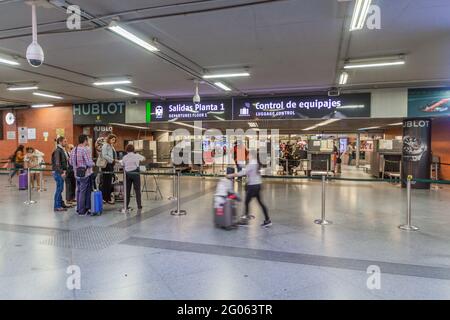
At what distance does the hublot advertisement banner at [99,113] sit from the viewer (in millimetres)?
11649

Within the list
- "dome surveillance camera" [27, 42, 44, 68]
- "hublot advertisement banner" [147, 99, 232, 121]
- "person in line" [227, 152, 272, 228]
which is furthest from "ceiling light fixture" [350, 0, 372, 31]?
"hublot advertisement banner" [147, 99, 232, 121]

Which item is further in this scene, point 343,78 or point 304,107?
point 304,107

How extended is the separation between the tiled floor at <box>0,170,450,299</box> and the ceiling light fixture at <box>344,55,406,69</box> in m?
3.07

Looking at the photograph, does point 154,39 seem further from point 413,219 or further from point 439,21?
point 413,219

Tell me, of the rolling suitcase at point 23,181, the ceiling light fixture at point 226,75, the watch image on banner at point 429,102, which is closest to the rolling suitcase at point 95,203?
the ceiling light fixture at point 226,75

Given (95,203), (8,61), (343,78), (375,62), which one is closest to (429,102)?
(343,78)

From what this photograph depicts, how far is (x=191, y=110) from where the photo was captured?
10750 mm

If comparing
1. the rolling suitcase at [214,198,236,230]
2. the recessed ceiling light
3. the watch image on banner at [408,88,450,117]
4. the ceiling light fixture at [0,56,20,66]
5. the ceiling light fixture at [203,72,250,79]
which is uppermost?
the ceiling light fixture at [0,56,20,66]

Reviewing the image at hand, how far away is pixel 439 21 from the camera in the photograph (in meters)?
4.35

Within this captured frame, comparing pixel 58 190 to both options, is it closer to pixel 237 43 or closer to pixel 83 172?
pixel 83 172

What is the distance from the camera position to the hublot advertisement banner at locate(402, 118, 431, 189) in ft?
30.7

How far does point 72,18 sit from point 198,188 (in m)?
6.16

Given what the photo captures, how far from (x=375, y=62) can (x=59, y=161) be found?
6914 mm

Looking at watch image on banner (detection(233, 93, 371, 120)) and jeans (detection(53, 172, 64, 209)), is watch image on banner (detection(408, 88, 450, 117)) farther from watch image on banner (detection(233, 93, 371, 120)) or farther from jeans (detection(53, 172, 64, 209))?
jeans (detection(53, 172, 64, 209))
